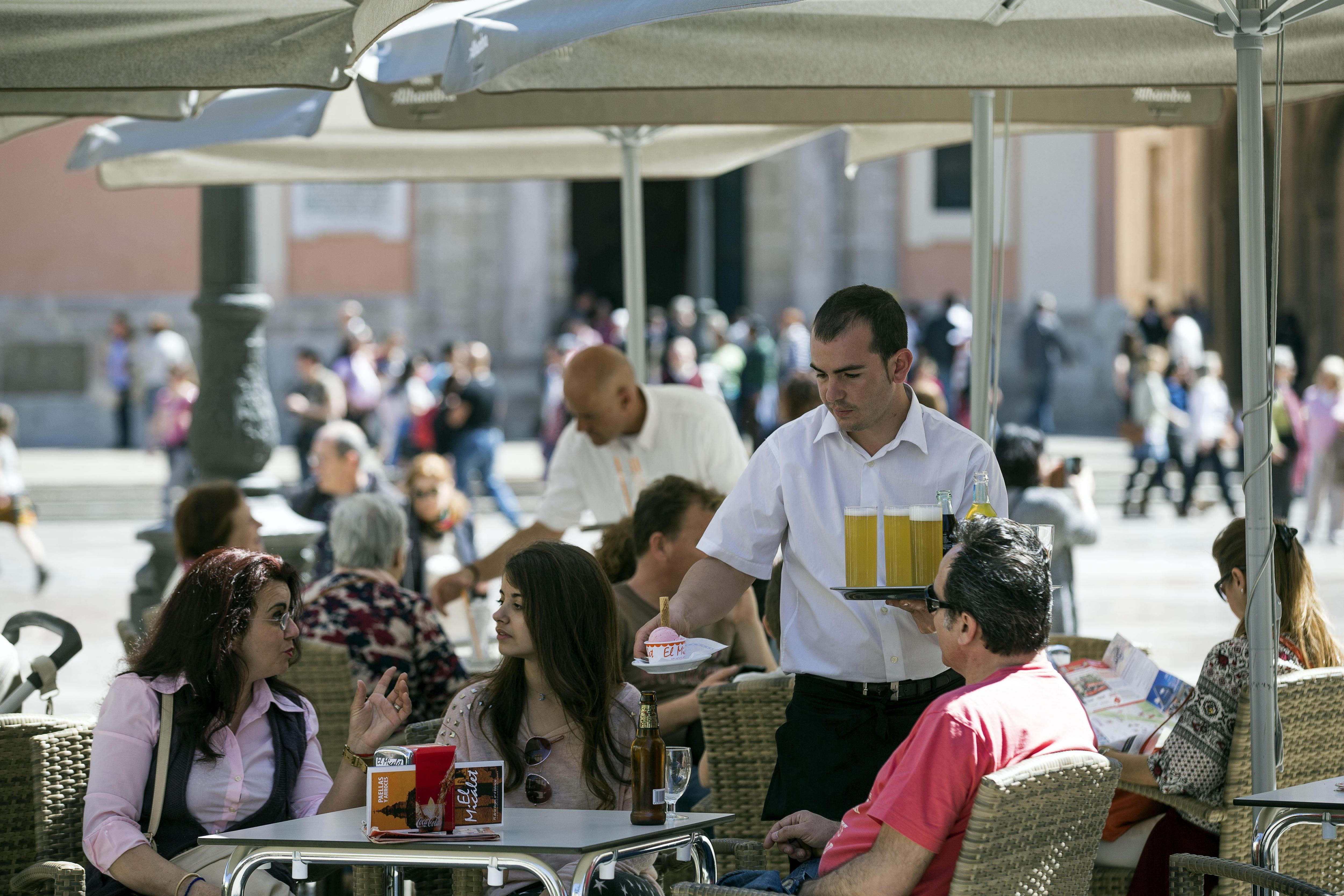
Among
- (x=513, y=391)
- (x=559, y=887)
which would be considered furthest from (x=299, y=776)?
(x=513, y=391)

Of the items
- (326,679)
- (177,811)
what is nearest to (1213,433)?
(326,679)

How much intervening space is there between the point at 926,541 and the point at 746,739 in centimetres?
93

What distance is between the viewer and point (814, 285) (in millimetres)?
25969

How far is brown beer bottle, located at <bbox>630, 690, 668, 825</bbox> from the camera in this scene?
329 centimetres

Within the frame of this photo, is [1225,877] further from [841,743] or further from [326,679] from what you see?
[326,679]

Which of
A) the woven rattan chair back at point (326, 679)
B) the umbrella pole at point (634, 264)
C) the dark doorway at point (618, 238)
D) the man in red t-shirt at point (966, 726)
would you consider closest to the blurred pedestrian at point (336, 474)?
the umbrella pole at point (634, 264)

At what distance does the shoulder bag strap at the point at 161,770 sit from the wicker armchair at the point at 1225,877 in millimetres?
2112

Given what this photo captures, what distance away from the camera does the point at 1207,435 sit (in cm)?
1619

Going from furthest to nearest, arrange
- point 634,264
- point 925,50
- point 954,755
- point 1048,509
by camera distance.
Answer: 1. point 634,264
2. point 1048,509
3. point 925,50
4. point 954,755

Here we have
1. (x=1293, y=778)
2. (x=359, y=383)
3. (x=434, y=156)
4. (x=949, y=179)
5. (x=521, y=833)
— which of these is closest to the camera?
(x=521, y=833)

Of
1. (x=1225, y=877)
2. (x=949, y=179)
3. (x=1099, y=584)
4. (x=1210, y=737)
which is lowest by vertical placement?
(x=1099, y=584)

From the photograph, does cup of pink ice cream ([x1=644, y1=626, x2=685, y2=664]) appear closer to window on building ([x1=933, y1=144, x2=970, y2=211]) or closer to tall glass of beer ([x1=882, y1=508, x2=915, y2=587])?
tall glass of beer ([x1=882, y1=508, x2=915, y2=587])

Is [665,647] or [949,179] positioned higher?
[949,179]

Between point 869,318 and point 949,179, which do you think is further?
point 949,179
